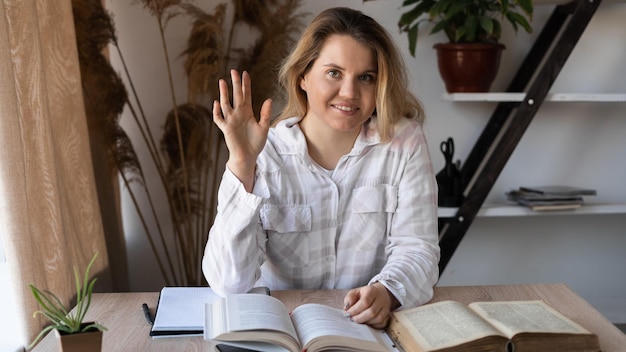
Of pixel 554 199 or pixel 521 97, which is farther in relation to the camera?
pixel 554 199

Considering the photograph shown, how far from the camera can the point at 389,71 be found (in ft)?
5.72

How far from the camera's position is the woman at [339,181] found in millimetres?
1720

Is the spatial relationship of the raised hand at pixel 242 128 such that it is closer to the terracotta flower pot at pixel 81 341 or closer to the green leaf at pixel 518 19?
the terracotta flower pot at pixel 81 341

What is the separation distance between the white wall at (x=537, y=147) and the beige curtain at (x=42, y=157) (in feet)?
2.57

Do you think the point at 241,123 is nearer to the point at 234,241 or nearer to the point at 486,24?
the point at 234,241

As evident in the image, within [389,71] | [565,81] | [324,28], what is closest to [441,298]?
[389,71]

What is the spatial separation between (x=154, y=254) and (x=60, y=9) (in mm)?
1265

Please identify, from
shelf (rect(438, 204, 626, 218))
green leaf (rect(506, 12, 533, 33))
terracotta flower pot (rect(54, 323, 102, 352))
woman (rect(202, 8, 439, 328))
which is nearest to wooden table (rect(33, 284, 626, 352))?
woman (rect(202, 8, 439, 328))

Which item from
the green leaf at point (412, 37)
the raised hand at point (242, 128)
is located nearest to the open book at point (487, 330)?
the raised hand at point (242, 128)

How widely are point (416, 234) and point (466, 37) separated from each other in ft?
4.41

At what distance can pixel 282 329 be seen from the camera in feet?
4.14

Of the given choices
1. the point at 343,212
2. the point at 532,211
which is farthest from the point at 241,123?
the point at 532,211

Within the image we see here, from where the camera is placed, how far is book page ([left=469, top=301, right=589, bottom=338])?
1.29 meters

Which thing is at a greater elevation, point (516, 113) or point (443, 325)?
point (516, 113)
